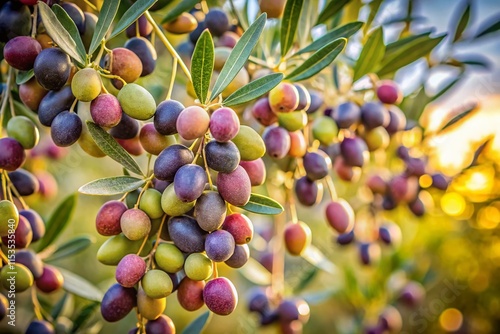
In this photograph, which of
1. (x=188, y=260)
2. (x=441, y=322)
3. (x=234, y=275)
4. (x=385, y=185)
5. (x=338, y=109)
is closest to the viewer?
(x=188, y=260)

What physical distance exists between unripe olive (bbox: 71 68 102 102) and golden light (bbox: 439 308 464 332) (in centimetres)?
176

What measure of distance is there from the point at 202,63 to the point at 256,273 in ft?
2.74

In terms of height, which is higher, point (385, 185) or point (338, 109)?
point (338, 109)

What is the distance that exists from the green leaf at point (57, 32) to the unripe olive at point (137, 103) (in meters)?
0.08

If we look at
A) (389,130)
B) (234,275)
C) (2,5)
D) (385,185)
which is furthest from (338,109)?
(234,275)

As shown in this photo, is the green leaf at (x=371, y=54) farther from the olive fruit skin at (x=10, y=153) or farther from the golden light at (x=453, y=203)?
the golden light at (x=453, y=203)

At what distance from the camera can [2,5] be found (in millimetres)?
754

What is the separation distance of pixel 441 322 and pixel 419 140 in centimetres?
104

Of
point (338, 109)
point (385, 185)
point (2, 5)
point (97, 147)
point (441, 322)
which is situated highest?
point (2, 5)

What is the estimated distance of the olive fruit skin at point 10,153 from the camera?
2.34 ft

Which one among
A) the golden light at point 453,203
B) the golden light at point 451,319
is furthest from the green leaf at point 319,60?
the golden light at point 451,319

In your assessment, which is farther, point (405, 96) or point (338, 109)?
point (405, 96)

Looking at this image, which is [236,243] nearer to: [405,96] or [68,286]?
[68,286]

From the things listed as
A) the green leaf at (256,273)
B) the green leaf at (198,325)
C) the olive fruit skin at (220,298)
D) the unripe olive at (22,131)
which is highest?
the unripe olive at (22,131)
